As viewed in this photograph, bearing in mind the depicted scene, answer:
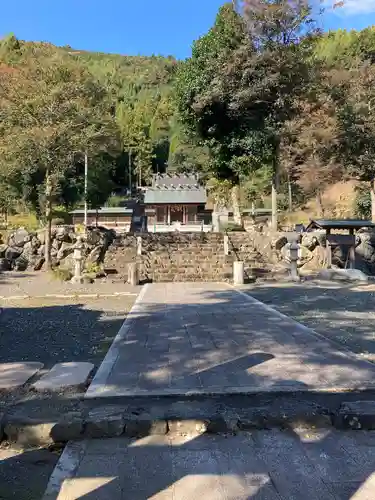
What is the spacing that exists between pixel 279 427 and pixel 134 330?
3751 mm

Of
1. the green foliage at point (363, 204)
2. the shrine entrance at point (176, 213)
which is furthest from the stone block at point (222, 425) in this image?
the shrine entrance at point (176, 213)

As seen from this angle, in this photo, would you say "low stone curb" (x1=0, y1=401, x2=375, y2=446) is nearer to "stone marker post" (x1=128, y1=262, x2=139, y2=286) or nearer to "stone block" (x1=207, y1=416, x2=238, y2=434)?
"stone block" (x1=207, y1=416, x2=238, y2=434)

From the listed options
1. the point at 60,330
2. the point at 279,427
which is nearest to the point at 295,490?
the point at 279,427

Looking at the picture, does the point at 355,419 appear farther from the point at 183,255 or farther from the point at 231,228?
the point at 231,228

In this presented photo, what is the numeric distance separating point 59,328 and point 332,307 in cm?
508

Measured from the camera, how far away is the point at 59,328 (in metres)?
6.89

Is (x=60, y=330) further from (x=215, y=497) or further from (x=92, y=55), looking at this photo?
(x=92, y=55)

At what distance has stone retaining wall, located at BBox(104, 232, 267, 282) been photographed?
54.9 ft

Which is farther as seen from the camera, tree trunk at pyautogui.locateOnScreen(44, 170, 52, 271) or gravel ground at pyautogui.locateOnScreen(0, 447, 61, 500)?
tree trunk at pyautogui.locateOnScreen(44, 170, 52, 271)

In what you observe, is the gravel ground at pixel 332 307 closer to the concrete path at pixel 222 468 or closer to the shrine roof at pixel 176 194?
the concrete path at pixel 222 468

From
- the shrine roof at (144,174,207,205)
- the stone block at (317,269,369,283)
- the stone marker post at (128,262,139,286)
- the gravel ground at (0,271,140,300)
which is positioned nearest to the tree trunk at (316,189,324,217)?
the shrine roof at (144,174,207,205)

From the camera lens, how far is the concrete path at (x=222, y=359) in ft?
13.0

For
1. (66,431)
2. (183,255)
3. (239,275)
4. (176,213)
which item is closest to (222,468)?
(66,431)

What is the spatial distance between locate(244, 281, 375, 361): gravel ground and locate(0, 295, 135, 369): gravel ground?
3.03m
